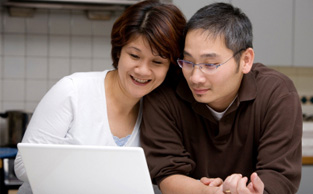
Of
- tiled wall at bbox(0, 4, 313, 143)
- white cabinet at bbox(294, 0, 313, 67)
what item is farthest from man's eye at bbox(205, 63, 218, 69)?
tiled wall at bbox(0, 4, 313, 143)

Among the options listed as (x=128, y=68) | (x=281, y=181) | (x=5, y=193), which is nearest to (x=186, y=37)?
(x=128, y=68)

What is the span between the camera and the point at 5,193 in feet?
A: 7.53

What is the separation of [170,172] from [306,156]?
149 centimetres

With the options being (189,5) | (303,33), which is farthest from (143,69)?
(303,33)

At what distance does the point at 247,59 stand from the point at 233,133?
22 centimetres

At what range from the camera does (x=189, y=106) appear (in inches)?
52.7

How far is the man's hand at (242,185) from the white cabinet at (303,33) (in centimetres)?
187

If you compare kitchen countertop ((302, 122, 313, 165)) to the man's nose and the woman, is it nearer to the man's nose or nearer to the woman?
the woman

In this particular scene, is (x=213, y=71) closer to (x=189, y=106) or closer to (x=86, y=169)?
(x=189, y=106)

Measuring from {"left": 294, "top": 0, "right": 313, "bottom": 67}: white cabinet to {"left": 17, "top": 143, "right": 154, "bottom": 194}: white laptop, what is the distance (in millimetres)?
2038

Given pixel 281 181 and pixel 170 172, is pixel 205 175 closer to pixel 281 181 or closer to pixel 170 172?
pixel 170 172

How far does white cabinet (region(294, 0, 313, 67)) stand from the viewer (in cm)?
270

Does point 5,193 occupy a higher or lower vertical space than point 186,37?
lower

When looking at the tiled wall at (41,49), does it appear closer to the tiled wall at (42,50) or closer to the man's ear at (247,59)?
the tiled wall at (42,50)
